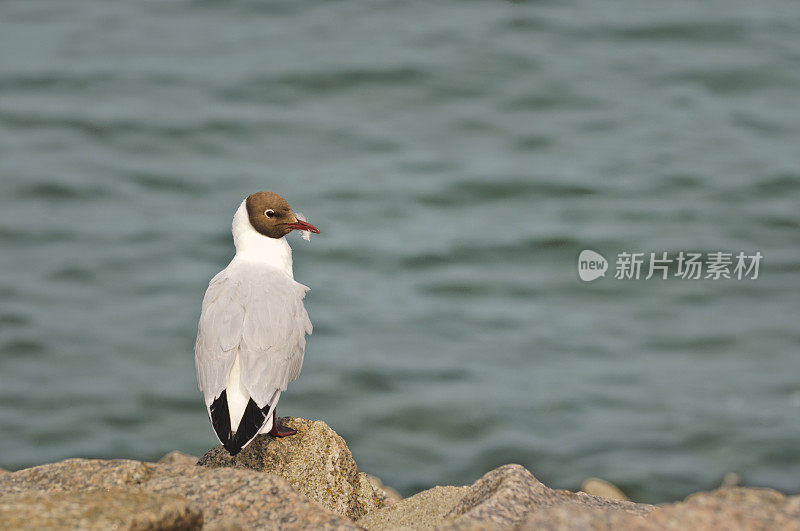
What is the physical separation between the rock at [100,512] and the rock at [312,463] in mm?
1360

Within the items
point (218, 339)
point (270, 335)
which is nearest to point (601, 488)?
point (270, 335)

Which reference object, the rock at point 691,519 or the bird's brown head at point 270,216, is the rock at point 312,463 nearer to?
the bird's brown head at point 270,216

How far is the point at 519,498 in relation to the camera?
4.18m

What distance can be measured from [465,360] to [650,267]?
11.7ft

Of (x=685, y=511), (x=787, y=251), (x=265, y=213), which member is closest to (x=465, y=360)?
(x=787, y=251)

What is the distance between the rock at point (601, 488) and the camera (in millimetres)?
8969

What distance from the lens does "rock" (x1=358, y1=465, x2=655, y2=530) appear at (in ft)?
13.0

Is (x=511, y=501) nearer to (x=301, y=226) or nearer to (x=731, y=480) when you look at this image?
(x=301, y=226)

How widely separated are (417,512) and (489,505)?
1050mm

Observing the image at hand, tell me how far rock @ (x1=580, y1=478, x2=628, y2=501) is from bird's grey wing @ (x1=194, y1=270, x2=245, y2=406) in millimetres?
5166

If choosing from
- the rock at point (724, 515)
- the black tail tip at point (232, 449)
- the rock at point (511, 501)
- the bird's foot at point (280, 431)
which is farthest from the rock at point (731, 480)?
the black tail tip at point (232, 449)

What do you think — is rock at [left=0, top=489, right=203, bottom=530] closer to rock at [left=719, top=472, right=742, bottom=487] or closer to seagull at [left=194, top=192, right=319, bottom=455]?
seagull at [left=194, top=192, right=319, bottom=455]

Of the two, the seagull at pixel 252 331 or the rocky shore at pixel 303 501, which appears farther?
the seagull at pixel 252 331

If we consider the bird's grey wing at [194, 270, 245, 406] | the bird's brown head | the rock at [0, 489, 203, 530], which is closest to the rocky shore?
the rock at [0, 489, 203, 530]
